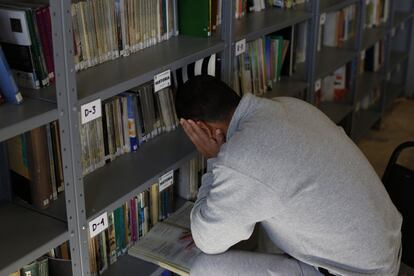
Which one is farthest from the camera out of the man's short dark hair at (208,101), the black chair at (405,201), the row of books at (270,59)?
the row of books at (270,59)

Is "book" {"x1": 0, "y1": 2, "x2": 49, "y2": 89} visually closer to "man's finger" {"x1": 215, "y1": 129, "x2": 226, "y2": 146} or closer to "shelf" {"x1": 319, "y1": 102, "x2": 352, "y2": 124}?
"man's finger" {"x1": 215, "y1": 129, "x2": 226, "y2": 146}

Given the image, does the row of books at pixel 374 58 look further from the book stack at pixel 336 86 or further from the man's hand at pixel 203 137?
the man's hand at pixel 203 137

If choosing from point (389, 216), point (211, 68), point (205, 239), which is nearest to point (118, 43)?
point (211, 68)

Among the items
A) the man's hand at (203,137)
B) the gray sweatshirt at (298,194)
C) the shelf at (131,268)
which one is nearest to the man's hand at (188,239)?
the shelf at (131,268)

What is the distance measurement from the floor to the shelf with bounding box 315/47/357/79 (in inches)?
27.6

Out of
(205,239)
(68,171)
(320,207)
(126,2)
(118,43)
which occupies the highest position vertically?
(126,2)

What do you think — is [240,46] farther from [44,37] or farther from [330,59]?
[330,59]

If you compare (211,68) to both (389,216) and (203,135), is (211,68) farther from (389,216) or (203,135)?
(389,216)

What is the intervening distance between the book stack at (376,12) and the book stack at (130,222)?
2.28 m

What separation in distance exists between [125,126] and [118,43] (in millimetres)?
288

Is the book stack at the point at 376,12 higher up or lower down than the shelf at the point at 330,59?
higher up

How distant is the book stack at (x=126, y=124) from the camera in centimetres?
190

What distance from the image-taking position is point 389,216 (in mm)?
1795

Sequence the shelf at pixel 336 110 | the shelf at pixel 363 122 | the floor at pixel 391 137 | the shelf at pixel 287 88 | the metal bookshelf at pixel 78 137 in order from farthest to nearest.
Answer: the shelf at pixel 363 122 → the floor at pixel 391 137 → the shelf at pixel 336 110 → the shelf at pixel 287 88 → the metal bookshelf at pixel 78 137
